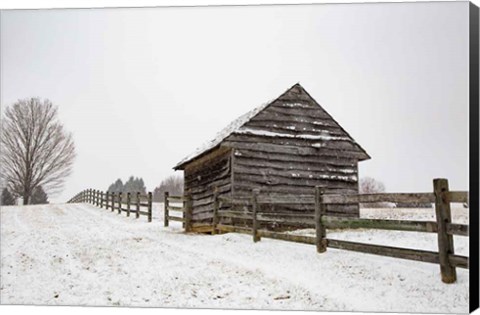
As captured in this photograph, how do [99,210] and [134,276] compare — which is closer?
[134,276]

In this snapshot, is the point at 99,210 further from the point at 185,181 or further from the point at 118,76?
the point at 185,181

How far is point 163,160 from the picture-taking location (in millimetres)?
8641

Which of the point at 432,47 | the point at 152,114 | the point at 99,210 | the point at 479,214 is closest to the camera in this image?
the point at 479,214

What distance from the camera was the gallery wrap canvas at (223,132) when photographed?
6695 millimetres

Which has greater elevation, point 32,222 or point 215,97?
point 215,97

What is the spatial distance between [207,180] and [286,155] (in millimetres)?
2748

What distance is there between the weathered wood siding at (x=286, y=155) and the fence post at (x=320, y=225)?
3.37m

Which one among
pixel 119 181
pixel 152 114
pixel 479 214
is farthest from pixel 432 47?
pixel 119 181

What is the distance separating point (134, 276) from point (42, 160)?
256cm

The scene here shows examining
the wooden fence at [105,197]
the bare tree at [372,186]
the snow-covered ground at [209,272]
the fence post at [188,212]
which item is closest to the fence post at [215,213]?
the fence post at [188,212]

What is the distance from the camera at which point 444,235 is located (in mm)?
5816

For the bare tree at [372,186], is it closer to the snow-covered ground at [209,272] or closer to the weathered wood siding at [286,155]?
the snow-covered ground at [209,272]

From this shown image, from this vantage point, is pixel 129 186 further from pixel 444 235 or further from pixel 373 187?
pixel 444 235

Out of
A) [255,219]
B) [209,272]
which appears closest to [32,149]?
[209,272]
